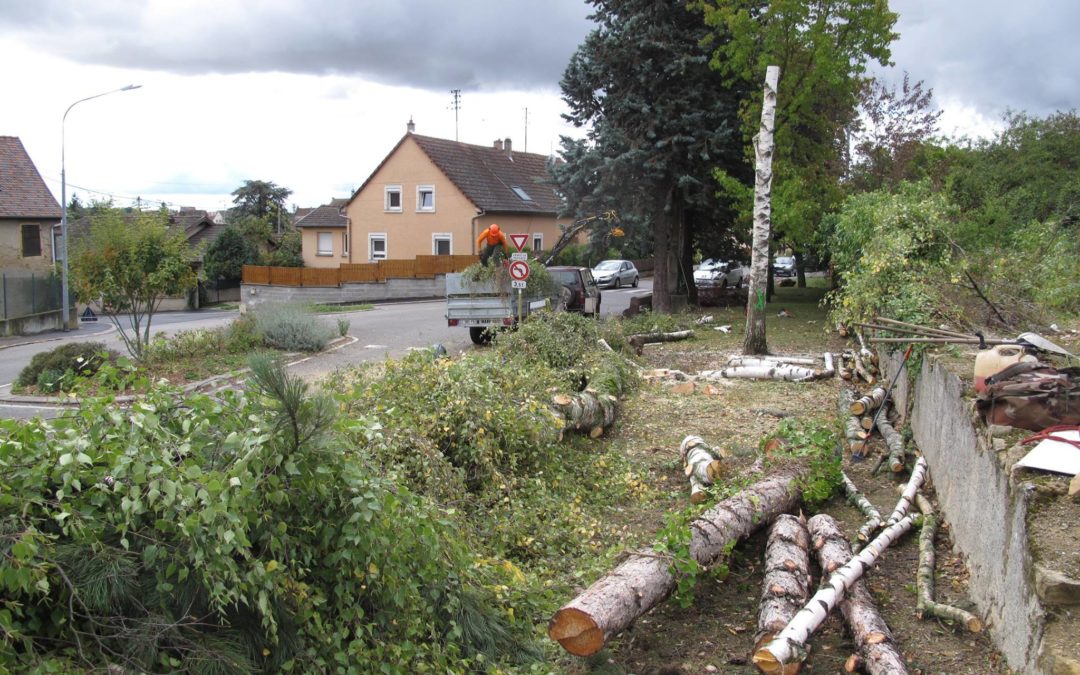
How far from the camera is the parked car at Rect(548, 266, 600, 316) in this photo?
72.0 feet

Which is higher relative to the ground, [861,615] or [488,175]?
[488,175]

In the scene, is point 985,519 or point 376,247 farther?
point 376,247

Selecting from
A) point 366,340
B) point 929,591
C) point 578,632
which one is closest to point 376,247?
point 366,340

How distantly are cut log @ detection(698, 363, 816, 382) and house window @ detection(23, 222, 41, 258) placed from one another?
3343cm

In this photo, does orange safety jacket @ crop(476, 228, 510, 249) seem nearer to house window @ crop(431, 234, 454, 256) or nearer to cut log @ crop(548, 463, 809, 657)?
cut log @ crop(548, 463, 809, 657)

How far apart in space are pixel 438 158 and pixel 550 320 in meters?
33.0

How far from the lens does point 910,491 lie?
7395 millimetres

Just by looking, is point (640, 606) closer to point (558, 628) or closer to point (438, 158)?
point (558, 628)

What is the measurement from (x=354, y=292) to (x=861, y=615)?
36867mm

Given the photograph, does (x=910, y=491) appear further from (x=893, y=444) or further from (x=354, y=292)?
(x=354, y=292)

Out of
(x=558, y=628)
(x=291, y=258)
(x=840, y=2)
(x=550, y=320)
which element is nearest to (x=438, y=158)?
(x=291, y=258)

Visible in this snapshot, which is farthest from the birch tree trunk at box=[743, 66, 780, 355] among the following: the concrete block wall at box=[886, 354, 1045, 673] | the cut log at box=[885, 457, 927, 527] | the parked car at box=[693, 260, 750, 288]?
the parked car at box=[693, 260, 750, 288]

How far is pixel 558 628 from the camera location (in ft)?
16.1

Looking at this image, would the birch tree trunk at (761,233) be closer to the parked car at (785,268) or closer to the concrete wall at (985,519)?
the concrete wall at (985,519)
